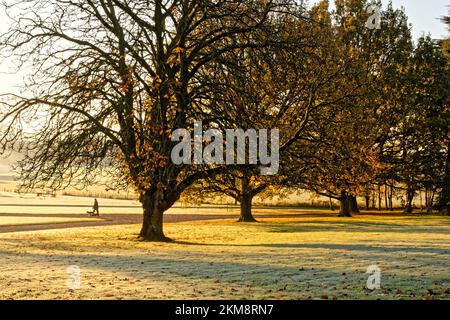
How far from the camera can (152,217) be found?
2780 cm

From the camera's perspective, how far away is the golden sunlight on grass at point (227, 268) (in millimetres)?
12302

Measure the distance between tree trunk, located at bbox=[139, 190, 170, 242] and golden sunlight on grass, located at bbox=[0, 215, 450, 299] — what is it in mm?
941

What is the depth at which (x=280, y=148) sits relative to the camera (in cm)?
2697

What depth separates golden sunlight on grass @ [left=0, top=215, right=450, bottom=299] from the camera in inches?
484

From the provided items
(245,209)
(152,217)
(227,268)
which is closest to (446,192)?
(245,209)

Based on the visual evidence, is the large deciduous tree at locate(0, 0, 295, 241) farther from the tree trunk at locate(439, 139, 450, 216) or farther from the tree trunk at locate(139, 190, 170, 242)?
the tree trunk at locate(439, 139, 450, 216)

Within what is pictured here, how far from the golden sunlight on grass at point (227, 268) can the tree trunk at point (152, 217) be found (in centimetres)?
94

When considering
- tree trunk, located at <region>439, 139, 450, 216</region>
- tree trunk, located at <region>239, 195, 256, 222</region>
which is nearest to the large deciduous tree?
tree trunk, located at <region>239, 195, 256, 222</region>

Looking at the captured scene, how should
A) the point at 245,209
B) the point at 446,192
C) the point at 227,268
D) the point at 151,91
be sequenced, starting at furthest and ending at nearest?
1. the point at 446,192
2. the point at 245,209
3. the point at 151,91
4. the point at 227,268

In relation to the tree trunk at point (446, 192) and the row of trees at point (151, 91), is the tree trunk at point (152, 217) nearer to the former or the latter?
the row of trees at point (151, 91)

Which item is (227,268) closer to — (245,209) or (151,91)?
(151,91)

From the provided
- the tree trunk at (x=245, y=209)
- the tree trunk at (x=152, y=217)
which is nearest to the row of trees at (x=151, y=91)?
the tree trunk at (x=152, y=217)

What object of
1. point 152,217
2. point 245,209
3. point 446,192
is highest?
point 446,192

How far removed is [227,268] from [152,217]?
1176 cm
